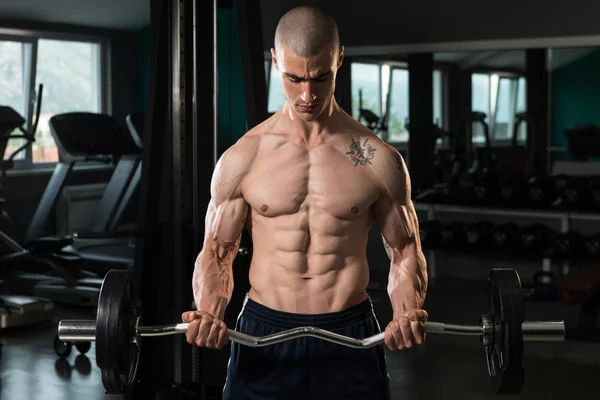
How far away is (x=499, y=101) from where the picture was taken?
6.90 meters

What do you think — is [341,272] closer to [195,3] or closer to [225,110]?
[195,3]

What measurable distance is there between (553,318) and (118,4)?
433 cm

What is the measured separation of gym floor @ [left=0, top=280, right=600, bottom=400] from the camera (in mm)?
3998

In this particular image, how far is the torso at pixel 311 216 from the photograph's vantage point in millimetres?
1823

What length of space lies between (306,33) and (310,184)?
33 cm

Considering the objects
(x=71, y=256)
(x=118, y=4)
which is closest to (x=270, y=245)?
(x=71, y=256)

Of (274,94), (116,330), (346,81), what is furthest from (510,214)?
(116,330)

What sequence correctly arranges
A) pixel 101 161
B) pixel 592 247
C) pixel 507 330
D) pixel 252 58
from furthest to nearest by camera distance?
pixel 101 161 < pixel 592 247 < pixel 252 58 < pixel 507 330

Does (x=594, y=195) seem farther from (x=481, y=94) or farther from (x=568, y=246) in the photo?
(x=481, y=94)

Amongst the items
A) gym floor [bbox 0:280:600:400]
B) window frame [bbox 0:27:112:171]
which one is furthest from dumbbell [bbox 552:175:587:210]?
Result: window frame [bbox 0:27:112:171]

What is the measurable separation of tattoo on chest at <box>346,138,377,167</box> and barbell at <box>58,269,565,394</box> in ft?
1.18

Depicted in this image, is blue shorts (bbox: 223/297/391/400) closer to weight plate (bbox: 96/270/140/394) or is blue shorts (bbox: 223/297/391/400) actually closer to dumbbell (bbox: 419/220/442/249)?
weight plate (bbox: 96/270/140/394)

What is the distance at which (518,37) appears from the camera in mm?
6715

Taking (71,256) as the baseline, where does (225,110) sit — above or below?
above
